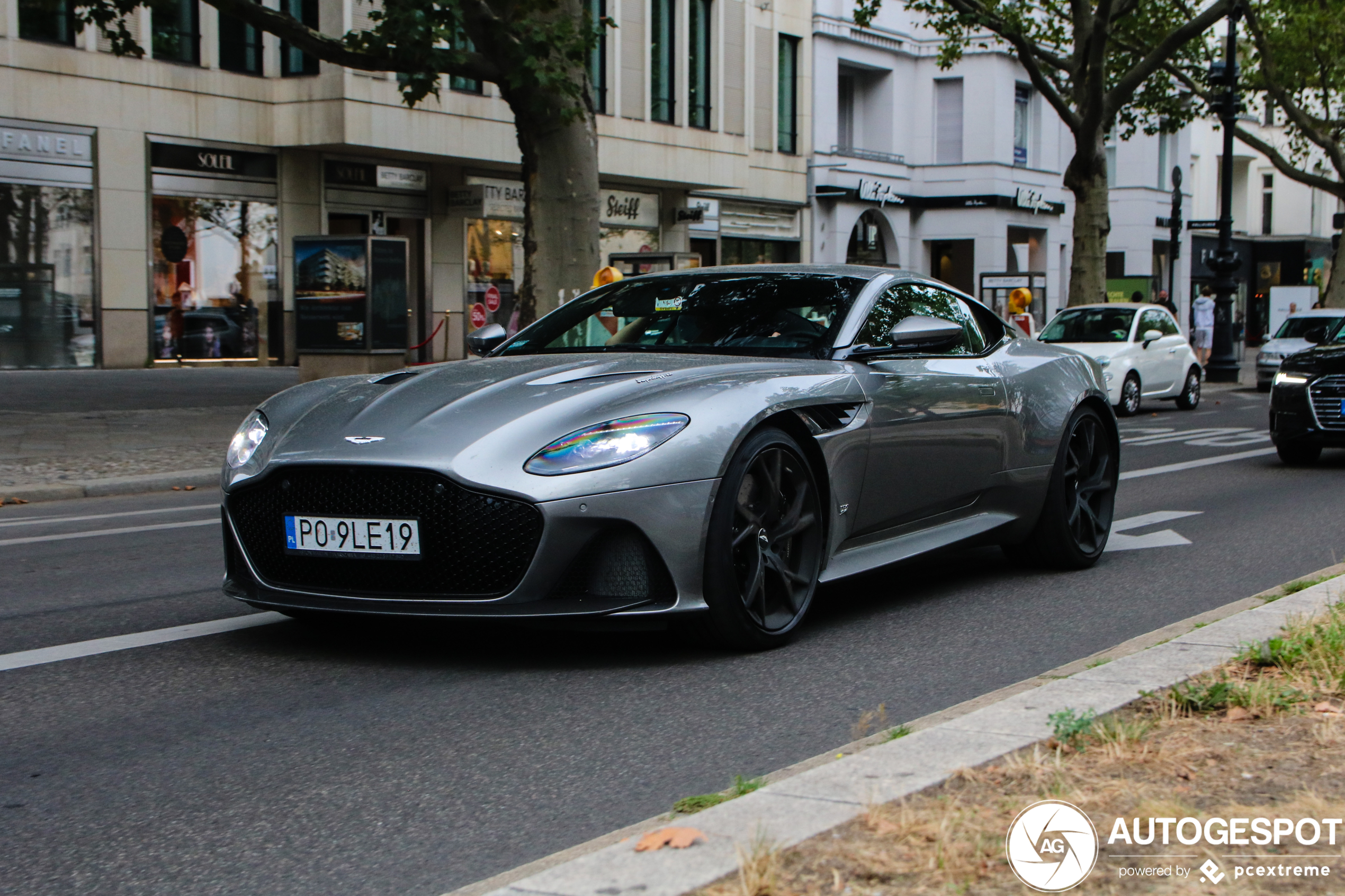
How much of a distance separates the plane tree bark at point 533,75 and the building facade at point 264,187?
311 cm

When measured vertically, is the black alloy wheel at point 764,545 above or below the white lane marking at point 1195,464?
above

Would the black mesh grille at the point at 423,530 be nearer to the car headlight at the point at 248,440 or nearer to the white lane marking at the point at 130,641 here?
the car headlight at the point at 248,440

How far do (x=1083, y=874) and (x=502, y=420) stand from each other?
2.53m

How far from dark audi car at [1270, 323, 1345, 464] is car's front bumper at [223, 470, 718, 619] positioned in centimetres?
901

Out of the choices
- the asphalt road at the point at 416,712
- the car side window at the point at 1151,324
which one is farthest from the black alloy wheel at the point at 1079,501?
the car side window at the point at 1151,324

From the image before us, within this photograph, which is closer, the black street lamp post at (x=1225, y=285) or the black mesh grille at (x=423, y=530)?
the black mesh grille at (x=423, y=530)

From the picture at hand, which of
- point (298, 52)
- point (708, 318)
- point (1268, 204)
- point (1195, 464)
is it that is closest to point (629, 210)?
point (298, 52)

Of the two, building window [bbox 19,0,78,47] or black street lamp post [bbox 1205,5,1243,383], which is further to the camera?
black street lamp post [bbox 1205,5,1243,383]

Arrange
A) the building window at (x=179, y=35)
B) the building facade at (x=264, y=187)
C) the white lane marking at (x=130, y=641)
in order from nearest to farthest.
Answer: the white lane marking at (x=130, y=641), the building facade at (x=264, y=187), the building window at (x=179, y=35)

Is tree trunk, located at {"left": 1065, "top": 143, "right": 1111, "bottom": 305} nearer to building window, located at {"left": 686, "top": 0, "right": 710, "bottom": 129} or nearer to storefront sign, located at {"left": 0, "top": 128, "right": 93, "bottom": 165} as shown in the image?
building window, located at {"left": 686, "top": 0, "right": 710, "bottom": 129}

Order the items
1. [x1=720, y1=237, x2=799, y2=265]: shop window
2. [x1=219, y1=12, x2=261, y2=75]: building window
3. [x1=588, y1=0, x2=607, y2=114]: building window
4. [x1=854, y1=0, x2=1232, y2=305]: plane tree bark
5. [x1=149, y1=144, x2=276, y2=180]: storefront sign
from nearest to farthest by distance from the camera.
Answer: [x1=854, y1=0, x2=1232, y2=305]: plane tree bark → [x1=149, y1=144, x2=276, y2=180]: storefront sign → [x1=219, y1=12, x2=261, y2=75]: building window → [x1=588, y1=0, x2=607, y2=114]: building window → [x1=720, y1=237, x2=799, y2=265]: shop window

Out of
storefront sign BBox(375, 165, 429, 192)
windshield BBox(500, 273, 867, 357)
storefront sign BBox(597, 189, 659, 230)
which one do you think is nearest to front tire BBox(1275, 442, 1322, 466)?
windshield BBox(500, 273, 867, 357)

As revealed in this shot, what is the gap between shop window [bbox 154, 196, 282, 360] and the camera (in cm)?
2594

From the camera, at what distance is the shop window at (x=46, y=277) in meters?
23.8
